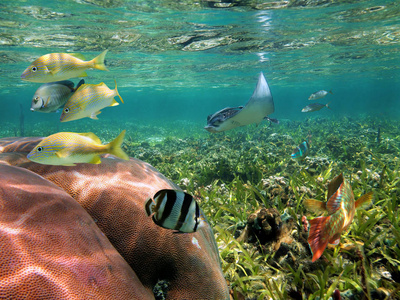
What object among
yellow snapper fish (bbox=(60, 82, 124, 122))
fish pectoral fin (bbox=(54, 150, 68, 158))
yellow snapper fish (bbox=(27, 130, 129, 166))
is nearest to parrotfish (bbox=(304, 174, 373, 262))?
yellow snapper fish (bbox=(27, 130, 129, 166))

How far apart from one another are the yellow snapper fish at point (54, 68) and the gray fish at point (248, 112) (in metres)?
2.90

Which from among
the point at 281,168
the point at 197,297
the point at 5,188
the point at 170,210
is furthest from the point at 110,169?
the point at 281,168

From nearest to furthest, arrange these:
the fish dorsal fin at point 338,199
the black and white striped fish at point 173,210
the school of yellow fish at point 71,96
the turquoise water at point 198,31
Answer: the black and white striped fish at point 173,210 → the fish dorsal fin at point 338,199 → the school of yellow fish at point 71,96 → the turquoise water at point 198,31

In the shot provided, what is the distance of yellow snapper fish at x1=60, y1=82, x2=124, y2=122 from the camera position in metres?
3.04

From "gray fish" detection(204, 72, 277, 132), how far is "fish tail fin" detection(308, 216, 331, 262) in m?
3.28

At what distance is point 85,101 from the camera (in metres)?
3.09

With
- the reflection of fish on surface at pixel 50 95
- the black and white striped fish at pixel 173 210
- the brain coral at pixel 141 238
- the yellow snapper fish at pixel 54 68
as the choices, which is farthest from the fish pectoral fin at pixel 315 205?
the reflection of fish on surface at pixel 50 95

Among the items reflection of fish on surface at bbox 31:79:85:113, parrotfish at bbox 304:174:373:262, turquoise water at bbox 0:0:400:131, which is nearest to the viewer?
parrotfish at bbox 304:174:373:262

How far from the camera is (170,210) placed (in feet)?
5.85

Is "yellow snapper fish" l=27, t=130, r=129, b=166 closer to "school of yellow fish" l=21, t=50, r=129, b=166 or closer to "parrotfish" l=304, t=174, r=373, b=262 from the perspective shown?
"school of yellow fish" l=21, t=50, r=129, b=166

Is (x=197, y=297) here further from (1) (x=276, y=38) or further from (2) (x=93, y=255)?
(1) (x=276, y=38)

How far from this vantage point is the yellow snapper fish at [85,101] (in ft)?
9.97

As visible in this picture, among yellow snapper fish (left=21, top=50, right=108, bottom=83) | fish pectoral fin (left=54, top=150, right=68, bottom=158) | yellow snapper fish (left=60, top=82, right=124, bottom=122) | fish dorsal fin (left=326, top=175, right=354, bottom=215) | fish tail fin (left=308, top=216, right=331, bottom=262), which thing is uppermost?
yellow snapper fish (left=21, top=50, right=108, bottom=83)

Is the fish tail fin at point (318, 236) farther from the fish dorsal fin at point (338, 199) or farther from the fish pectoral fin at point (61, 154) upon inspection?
the fish pectoral fin at point (61, 154)
